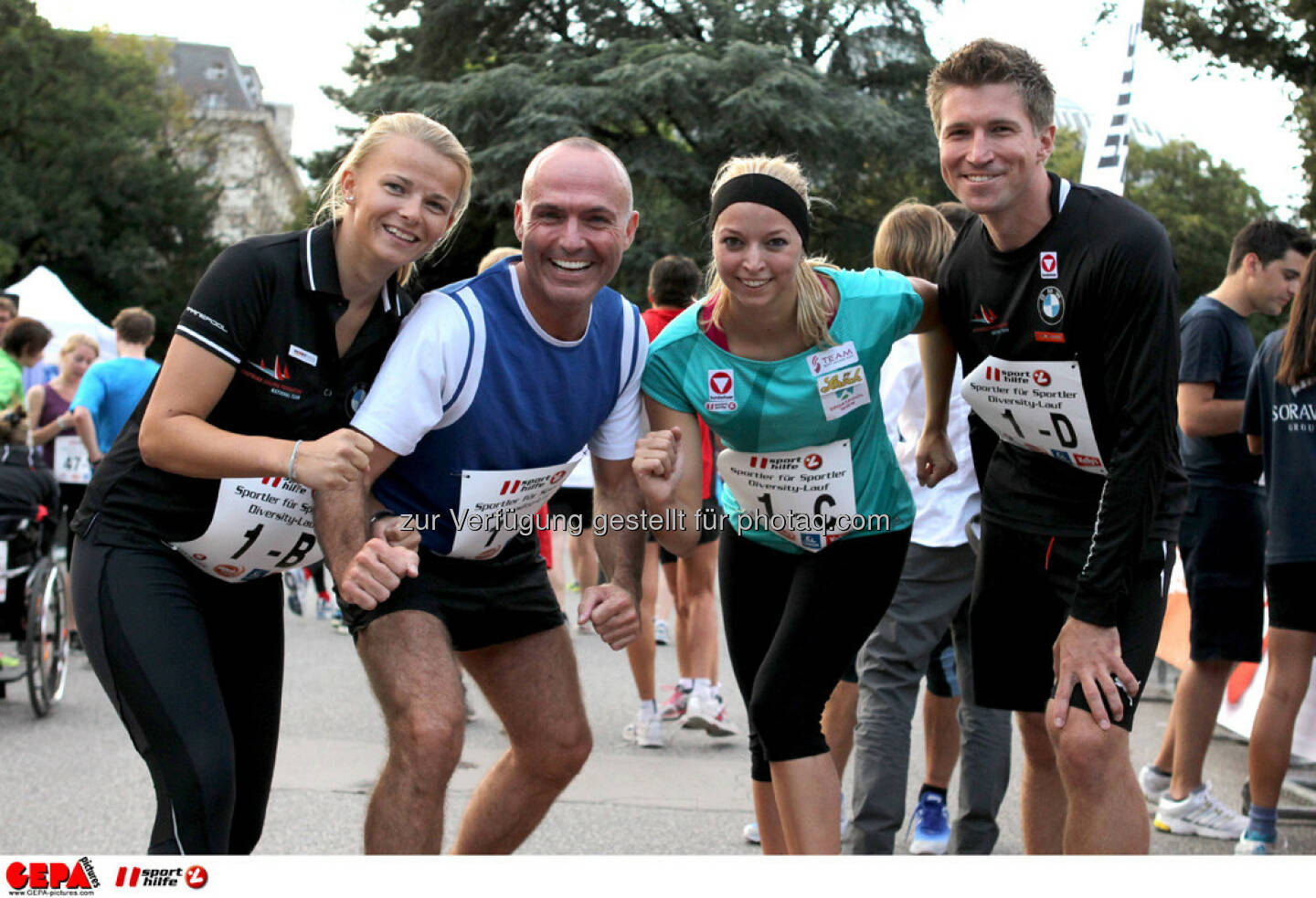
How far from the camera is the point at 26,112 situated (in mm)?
38562

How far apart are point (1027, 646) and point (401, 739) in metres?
1.65

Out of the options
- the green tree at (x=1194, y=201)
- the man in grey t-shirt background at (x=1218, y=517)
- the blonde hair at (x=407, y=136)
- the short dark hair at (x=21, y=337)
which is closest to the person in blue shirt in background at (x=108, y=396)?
the short dark hair at (x=21, y=337)

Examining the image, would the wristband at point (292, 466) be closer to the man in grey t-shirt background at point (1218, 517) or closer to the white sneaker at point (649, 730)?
the man in grey t-shirt background at point (1218, 517)

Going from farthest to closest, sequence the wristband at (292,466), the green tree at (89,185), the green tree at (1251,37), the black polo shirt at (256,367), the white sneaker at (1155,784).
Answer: the green tree at (89,185) < the green tree at (1251,37) < the white sneaker at (1155,784) < the black polo shirt at (256,367) < the wristband at (292,466)

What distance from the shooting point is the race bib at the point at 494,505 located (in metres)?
3.36

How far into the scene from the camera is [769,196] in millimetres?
3617

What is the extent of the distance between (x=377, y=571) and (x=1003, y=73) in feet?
6.33

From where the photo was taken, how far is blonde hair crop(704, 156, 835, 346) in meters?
3.64

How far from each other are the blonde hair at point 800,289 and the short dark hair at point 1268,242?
2.49 m

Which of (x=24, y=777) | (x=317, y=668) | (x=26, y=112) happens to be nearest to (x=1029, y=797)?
(x=24, y=777)
